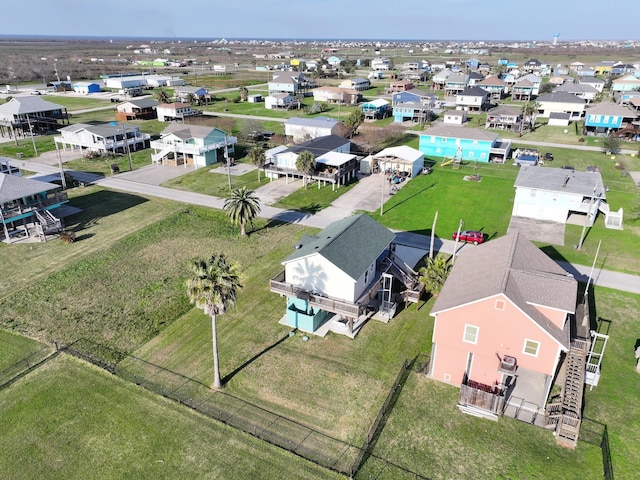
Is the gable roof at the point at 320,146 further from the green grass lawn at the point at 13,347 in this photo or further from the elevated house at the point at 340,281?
the green grass lawn at the point at 13,347

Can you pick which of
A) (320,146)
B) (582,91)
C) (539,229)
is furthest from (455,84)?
(539,229)

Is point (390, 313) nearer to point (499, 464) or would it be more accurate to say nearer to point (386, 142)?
point (499, 464)

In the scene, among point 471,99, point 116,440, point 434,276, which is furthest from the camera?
point 471,99

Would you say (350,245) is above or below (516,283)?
below

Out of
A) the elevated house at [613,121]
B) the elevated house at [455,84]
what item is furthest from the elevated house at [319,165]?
the elevated house at [455,84]

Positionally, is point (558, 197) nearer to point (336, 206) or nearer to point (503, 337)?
point (336, 206)

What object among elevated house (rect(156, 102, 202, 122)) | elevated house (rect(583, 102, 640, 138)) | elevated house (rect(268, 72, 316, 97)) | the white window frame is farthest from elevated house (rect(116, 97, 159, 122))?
the white window frame
